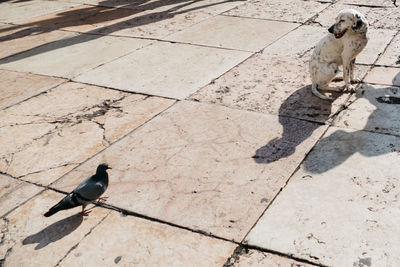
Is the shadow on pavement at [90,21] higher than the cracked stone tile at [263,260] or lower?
higher

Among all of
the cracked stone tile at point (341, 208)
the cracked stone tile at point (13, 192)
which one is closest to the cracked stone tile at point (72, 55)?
the cracked stone tile at point (13, 192)

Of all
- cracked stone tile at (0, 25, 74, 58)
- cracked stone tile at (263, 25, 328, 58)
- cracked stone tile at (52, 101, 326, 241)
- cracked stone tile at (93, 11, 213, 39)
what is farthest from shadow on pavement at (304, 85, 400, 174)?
cracked stone tile at (0, 25, 74, 58)

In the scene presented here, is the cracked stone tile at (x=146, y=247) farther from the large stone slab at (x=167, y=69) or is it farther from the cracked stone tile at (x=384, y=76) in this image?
the cracked stone tile at (x=384, y=76)

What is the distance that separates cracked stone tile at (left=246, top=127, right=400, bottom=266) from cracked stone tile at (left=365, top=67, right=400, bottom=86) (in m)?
1.42

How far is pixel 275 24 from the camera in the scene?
8320 mm

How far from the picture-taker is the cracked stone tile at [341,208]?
3191 mm

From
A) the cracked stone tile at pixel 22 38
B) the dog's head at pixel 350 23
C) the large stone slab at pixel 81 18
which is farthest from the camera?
the large stone slab at pixel 81 18

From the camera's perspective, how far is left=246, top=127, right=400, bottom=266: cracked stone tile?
3191mm

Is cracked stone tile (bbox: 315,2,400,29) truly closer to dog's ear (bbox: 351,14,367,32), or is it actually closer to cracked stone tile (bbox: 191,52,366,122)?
cracked stone tile (bbox: 191,52,366,122)

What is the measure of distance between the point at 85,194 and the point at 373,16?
6609mm

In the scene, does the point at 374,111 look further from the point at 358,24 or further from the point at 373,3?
the point at 373,3

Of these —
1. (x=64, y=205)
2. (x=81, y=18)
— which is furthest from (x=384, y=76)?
(x=81, y=18)

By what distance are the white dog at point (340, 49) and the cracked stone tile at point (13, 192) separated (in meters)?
3.27

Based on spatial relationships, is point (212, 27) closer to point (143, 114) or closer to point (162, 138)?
point (143, 114)
